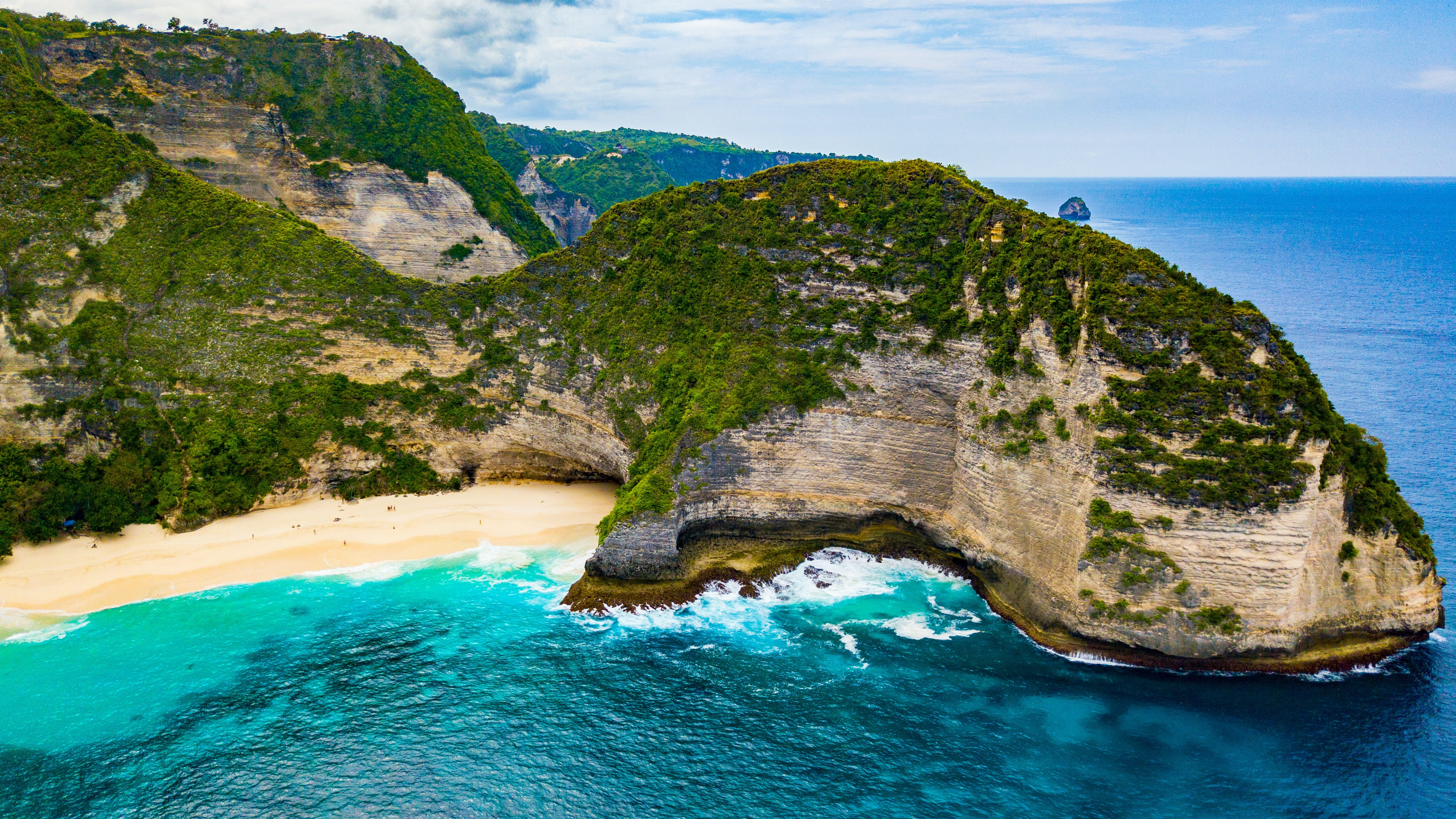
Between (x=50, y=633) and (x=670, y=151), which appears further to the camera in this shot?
(x=670, y=151)

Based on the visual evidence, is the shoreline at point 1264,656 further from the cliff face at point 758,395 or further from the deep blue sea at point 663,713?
the deep blue sea at point 663,713

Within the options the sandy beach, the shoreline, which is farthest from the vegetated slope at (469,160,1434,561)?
the sandy beach

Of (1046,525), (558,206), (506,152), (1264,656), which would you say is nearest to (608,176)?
(558,206)

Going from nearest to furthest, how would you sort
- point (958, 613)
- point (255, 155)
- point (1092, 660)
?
point (1092, 660) < point (958, 613) < point (255, 155)

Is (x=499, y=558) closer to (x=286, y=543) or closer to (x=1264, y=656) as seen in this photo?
(x=286, y=543)

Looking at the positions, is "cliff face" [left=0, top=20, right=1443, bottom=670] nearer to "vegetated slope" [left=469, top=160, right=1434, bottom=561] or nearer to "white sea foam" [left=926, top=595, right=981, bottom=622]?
"vegetated slope" [left=469, top=160, right=1434, bottom=561]

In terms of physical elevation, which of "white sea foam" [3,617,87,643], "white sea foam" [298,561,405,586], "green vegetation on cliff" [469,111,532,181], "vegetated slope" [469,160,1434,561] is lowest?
"white sea foam" [3,617,87,643]

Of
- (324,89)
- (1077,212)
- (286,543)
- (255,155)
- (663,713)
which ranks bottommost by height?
(663,713)
